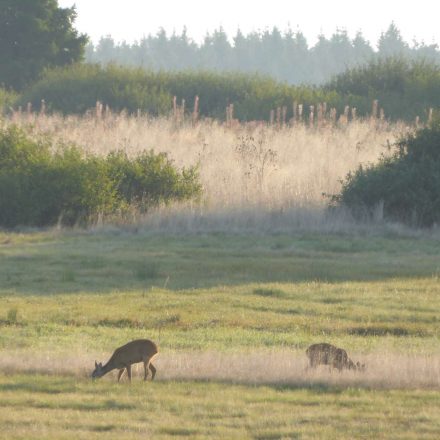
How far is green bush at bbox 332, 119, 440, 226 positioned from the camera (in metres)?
26.0

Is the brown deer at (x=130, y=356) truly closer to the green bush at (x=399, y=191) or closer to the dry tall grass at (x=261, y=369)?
the dry tall grass at (x=261, y=369)

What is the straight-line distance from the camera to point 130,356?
36.4 feet

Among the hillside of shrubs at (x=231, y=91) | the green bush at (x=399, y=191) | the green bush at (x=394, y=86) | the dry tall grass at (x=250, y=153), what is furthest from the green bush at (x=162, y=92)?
the green bush at (x=399, y=191)

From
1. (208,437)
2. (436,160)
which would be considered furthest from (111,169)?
(208,437)

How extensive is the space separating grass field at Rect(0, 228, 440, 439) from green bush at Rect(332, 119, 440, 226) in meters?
1.31

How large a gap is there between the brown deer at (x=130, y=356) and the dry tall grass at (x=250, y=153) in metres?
14.1

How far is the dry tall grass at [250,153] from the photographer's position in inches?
1023

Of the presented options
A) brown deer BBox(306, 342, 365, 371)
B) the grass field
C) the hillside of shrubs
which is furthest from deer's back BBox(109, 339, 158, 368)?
the hillside of shrubs

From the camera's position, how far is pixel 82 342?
1419 centimetres

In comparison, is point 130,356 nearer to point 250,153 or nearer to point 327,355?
point 327,355

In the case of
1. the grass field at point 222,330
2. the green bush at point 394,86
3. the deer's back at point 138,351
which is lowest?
the grass field at point 222,330

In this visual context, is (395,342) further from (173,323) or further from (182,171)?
(182,171)

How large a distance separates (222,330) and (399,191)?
454 inches

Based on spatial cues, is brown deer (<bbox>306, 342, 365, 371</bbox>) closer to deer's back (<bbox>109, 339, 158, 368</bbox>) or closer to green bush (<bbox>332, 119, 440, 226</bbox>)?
deer's back (<bbox>109, 339, 158, 368</bbox>)
